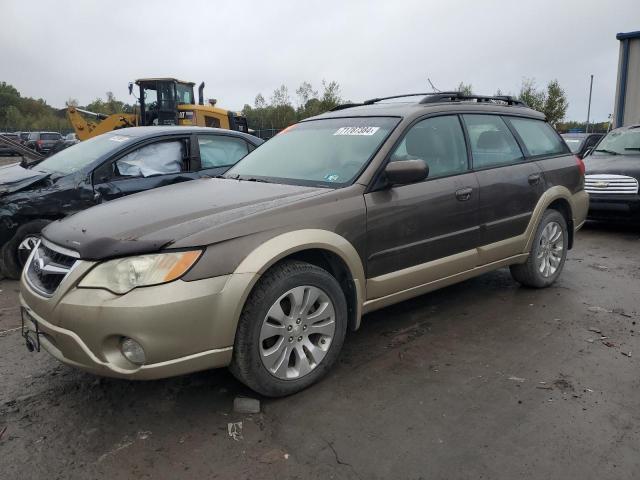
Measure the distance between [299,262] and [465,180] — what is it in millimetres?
1642

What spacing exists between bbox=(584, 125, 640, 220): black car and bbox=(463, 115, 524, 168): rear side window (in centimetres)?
389

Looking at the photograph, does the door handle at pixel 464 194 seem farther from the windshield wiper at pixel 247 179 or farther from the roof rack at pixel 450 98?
the windshield wiper at pixel 247 179

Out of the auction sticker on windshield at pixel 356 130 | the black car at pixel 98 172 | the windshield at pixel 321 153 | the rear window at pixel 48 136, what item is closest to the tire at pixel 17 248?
the black car at pixel 98 172

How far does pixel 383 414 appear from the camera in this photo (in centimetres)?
286

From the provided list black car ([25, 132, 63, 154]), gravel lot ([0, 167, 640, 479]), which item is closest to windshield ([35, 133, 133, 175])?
gravel lot ([0, 167, 640, 479])

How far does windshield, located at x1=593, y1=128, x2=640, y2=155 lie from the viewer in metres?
8.59

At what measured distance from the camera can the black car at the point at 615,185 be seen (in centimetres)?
753

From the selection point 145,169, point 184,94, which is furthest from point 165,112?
point 145,169

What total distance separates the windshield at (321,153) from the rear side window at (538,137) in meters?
1.61

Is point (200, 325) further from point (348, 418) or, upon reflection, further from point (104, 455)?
point (348, 418)

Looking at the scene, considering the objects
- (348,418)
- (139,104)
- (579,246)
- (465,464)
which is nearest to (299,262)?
(348,418)

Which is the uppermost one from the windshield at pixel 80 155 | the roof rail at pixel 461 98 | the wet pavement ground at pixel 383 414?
the roof rail at pixel 461 98

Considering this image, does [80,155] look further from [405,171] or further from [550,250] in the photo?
[550,250]

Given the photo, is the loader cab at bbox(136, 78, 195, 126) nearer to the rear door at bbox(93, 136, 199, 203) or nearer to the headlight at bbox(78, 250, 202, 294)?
the rear door at bbox(93, 136, 199, 203)
